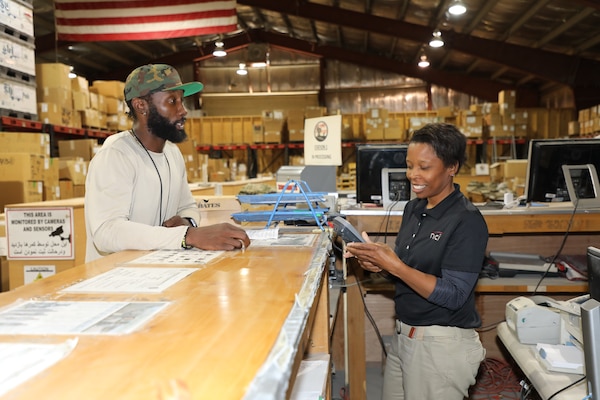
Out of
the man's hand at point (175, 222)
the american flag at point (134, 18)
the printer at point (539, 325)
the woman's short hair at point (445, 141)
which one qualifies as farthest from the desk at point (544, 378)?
the american flag at point (134, 18)

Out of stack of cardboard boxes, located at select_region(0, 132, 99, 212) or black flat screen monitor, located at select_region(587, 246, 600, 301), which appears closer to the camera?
black flat screen monitor, located at select_region(587, 246, 600, 301)

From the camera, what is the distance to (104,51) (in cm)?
1449

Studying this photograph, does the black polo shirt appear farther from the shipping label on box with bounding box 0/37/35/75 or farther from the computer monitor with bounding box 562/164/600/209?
the shipping label on box with bounding box 0/37/35/75

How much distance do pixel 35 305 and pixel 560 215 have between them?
3.20 meters

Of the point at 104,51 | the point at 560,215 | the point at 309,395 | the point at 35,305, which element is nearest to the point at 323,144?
the point at 560,215

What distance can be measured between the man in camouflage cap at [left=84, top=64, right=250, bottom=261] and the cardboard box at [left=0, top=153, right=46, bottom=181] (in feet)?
11.6

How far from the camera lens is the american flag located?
690 centimetres

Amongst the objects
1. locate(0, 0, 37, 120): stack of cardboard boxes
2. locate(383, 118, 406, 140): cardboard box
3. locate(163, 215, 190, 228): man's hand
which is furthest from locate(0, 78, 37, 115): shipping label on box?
locate(383, 118, 406, 140): cardboard box

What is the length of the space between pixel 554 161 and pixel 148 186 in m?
2.83

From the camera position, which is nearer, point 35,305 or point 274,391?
point 274,391

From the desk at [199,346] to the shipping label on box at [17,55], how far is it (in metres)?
4.57

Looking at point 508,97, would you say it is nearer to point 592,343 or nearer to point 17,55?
point 17,55

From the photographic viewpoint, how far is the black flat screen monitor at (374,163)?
155 inches

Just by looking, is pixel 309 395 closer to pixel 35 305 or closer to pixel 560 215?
pixel 35 305
